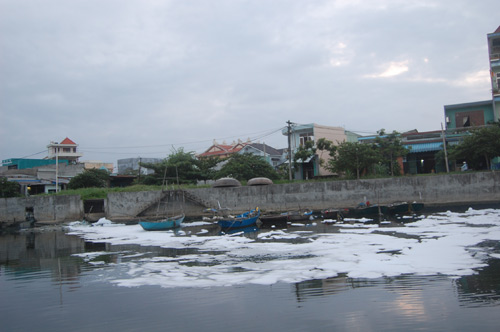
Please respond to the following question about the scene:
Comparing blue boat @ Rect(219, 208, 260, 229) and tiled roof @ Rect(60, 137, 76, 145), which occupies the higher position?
tiled roof @ Rect(60, 137, 76, 145)

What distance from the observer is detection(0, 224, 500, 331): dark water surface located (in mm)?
7227

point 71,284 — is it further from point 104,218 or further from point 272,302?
point 104,218

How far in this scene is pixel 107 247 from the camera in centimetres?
1888

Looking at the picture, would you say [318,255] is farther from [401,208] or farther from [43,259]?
[401,208]

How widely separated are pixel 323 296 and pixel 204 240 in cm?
1121

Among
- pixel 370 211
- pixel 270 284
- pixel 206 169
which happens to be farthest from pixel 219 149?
pixel 270 284

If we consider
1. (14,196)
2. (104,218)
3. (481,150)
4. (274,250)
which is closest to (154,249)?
(274,250)

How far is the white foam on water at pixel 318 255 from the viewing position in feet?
35.3

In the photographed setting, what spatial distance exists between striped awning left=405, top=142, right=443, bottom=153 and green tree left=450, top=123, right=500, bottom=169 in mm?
3947

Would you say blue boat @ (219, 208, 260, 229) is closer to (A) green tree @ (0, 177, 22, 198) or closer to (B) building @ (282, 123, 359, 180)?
(B) building @ (282, 123, 359, 180)

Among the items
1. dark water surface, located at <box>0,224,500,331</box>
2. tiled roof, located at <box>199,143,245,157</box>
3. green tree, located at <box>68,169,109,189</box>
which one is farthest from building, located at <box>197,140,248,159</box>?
dark water surface, located at <box>0,224,500,331</box>

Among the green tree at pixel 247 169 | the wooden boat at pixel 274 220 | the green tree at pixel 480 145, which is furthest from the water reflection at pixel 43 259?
the green tree at pixel 480 145

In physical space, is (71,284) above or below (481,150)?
below

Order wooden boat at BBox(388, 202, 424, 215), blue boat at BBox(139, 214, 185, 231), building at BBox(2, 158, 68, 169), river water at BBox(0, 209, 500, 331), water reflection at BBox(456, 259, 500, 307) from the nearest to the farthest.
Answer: river water at BBox(0, 209, 500, 331)
water reflection at BBox(456, 259, 500, 307)
blue boat at BBox(139, 214, 185, 231)
wooden boat at BBox(388, 202, 424, 215)
building at BBox(2, 158, 68, 169)
